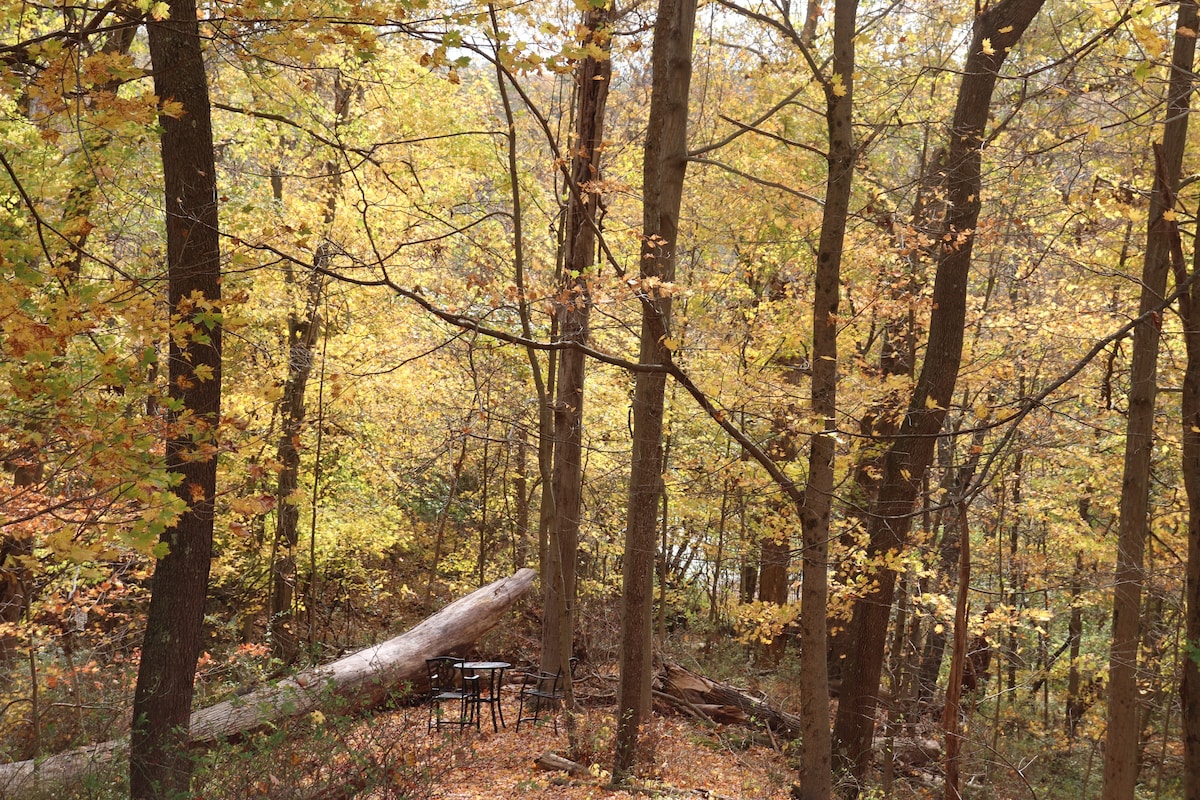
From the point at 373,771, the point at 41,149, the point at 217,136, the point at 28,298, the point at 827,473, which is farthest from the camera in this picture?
the point at 217,136

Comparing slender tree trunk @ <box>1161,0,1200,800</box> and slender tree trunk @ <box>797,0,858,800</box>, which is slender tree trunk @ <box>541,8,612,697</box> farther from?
slender tree trunk @ <box>1161,0,1200,800</box>

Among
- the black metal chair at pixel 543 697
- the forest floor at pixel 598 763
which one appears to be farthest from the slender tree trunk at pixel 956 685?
the black metal chair at pixel 543 697

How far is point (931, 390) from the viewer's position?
8.38 metres

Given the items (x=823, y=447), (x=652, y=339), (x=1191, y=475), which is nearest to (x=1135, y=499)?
(x=1191, y=475)

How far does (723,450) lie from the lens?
46.8 ft

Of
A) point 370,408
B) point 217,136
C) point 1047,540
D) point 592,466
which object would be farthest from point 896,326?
point 217,136

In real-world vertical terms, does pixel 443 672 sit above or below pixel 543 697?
above

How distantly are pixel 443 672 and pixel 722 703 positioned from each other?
3.68 m

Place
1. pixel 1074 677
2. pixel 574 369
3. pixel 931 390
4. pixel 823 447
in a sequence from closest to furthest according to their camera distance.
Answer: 1. pixel 823 447
2. pixel 931 390
3. pixel 574 369
4. pixel 1074 677

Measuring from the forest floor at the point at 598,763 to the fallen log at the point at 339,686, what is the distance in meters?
0.88

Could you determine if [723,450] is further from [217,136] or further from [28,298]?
[28,298]

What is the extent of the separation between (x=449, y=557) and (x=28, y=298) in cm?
1294

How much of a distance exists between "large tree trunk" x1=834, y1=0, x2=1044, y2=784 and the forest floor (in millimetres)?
989

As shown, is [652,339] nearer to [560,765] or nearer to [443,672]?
[560,765]
